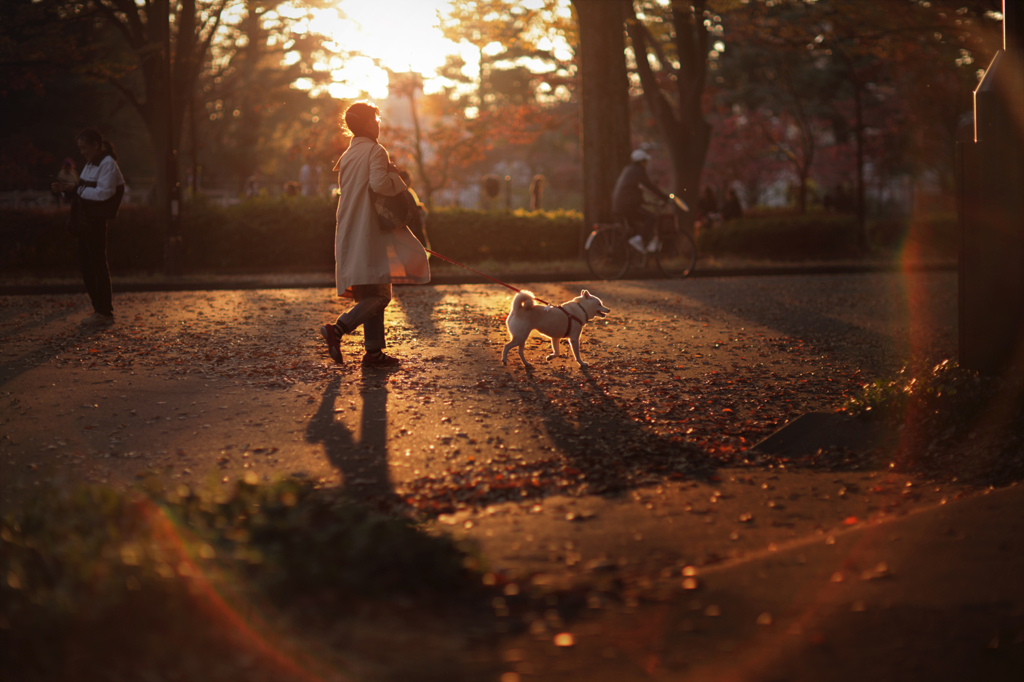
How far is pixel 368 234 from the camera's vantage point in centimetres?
682

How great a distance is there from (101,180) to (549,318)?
5.16 metres

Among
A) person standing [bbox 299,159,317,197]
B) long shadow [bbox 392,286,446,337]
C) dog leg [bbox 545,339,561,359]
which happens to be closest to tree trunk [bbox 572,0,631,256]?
long shadow [bbox 392,286,446,337]

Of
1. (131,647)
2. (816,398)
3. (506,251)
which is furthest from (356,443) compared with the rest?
(506,251)

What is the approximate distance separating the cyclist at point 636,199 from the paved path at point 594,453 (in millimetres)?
4824

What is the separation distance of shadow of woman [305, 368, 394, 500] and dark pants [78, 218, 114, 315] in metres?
4.28

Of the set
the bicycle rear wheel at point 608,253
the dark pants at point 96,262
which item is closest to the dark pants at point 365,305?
the dark pants at point 96,262

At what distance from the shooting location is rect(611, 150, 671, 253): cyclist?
1452cm

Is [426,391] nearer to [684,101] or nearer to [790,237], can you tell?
[790,237]

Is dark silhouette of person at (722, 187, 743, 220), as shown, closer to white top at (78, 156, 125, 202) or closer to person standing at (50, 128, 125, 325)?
person standing at (50, 128, 125, 325)

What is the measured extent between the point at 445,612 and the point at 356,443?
2.31 m

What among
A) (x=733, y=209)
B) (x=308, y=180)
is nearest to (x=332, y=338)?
(x=733, y=209)

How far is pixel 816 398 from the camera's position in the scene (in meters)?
6.15

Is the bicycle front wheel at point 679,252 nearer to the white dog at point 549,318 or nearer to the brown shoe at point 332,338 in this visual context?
the white dog at point 549,318

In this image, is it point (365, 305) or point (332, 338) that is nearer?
point (365, 305)
